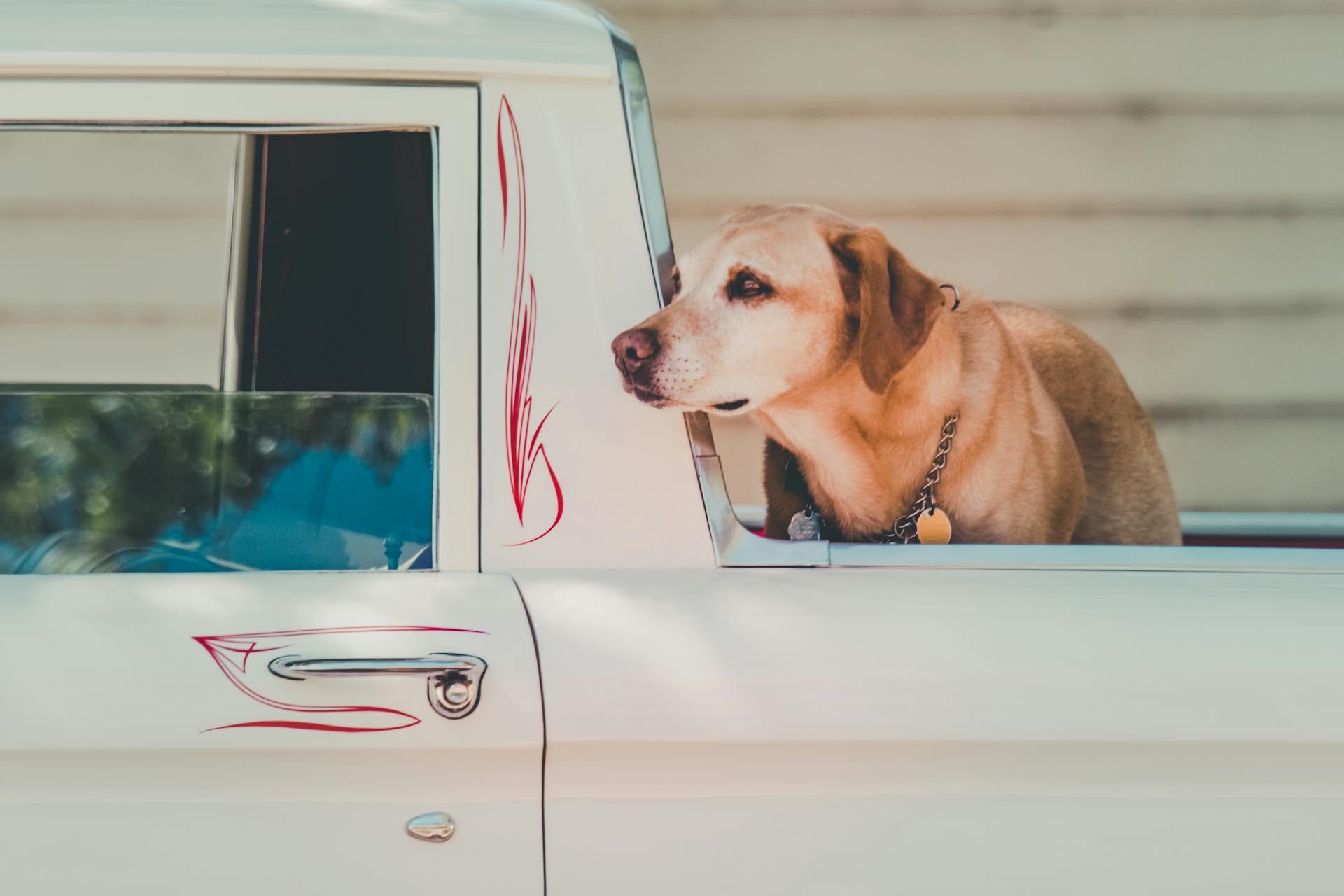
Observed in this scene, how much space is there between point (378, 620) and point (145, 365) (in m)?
3.15

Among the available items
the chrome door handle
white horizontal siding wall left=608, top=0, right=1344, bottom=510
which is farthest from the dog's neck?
white horizontal siding wall left=608, top=0, right=1344, bottom=510

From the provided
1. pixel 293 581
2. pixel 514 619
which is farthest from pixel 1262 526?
pixel 293 581

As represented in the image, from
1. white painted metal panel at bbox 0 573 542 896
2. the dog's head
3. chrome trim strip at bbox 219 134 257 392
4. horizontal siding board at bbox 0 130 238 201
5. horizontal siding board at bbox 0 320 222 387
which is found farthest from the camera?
horizontal siding board at bbox 0 320 222 387

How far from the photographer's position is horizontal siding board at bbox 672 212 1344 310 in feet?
15.1

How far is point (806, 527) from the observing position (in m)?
2.07

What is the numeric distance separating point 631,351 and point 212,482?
0.56 meters

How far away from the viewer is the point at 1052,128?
4.58 meters

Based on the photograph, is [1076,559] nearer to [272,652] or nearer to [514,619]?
[514,619]

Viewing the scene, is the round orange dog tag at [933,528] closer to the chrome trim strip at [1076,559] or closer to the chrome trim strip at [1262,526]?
the chrome trim strip at [1076,559]

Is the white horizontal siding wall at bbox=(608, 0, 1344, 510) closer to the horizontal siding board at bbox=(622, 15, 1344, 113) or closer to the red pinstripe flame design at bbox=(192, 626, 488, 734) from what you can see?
the horizontal siding board at bbox=(622, 15, 1344, 113)

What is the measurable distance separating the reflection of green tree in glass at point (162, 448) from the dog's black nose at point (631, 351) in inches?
9.8

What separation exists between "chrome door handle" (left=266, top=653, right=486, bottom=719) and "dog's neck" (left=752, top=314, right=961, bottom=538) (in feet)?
2.64

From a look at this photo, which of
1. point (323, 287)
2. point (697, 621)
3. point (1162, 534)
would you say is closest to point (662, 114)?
point (1162, 534)

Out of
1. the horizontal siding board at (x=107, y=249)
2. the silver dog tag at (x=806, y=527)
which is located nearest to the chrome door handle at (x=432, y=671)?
the silver dog tag at (x=806, y=527)
